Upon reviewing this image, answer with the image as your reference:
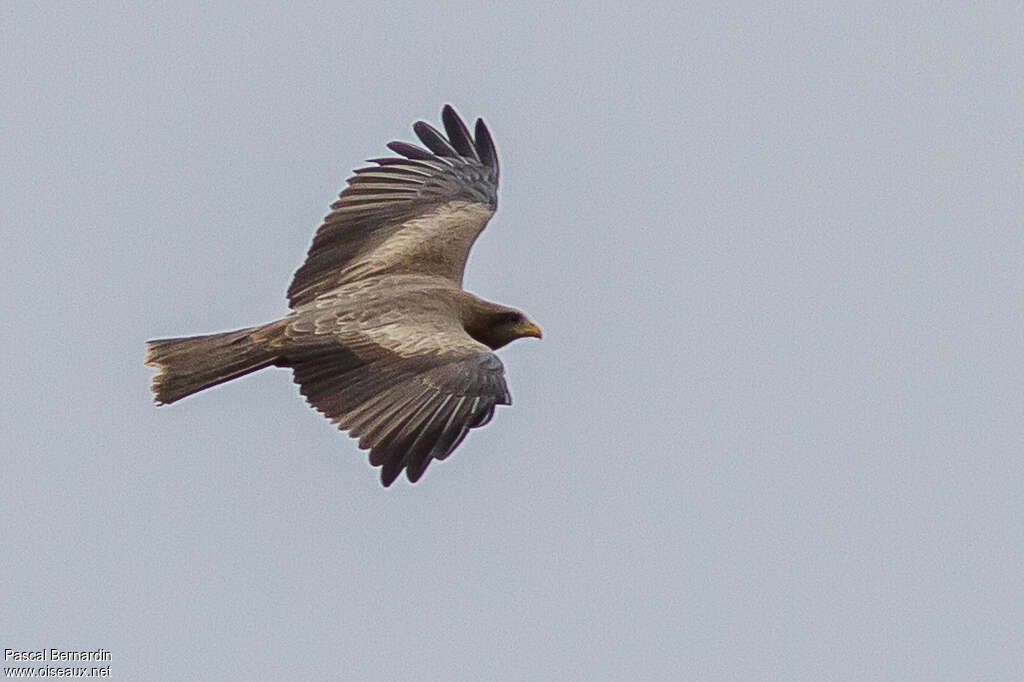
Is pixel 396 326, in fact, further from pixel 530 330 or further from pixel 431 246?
pixel 431 246

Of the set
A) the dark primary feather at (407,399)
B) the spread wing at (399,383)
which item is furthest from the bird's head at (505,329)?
the dark primary feather at (407,399)

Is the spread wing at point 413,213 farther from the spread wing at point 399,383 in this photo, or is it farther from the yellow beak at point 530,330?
the spread wing at point 399,383

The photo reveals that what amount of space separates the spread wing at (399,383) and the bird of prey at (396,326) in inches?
0.4

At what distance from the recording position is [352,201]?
1698 centimetres

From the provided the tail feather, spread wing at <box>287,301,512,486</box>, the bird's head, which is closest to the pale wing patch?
the bird's head

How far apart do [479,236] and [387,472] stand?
466 cm

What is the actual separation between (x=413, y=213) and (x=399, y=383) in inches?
146

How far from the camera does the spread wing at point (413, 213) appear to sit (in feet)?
53.3

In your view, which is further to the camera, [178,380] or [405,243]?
[405,243]

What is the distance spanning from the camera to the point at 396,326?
47.5 ft

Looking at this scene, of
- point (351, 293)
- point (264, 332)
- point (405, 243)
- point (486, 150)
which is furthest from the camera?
point (486, 150)

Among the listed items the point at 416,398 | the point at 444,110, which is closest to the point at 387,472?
the point at 416,398

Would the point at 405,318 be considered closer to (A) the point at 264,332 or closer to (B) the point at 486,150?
(A) the point at 264,332

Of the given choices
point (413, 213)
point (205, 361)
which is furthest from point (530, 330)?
point (205, 361)
